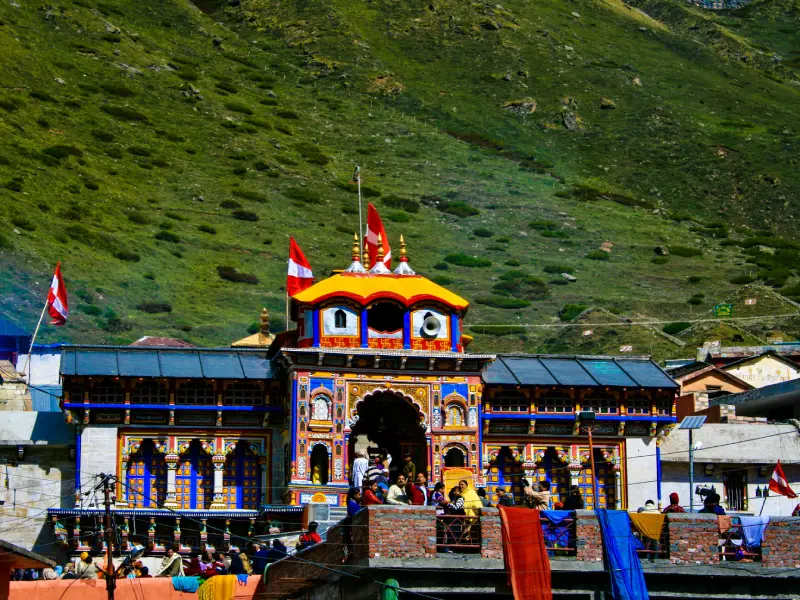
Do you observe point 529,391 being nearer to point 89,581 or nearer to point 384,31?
point 89,581

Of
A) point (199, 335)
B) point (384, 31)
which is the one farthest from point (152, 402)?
point (384, 31)

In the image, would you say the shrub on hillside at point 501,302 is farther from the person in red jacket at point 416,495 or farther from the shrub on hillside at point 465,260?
the person in red jacket at point 416,495

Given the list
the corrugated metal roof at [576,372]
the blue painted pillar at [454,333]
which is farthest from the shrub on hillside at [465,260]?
the blue painted pillar at [454,333]

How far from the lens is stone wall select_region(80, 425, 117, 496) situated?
45.6 metres

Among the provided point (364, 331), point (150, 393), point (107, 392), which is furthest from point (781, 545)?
point (107, 392)

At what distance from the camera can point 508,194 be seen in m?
157

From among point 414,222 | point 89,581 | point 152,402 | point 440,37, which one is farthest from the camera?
point 440,37

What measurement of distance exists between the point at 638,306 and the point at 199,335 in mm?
36356

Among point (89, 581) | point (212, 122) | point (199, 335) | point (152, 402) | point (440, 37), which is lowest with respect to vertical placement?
point (89, 581)

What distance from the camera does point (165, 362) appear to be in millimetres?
47094

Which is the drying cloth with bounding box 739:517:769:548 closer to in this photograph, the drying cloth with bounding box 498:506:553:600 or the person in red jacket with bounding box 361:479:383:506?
the drying cloth with bounding box 498:506:553:600

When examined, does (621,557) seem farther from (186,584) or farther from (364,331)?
(364,331)

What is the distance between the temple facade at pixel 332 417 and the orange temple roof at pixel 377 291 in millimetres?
62

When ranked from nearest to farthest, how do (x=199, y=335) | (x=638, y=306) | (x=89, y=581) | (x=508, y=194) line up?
(x=89, y=581) < (x=199, y=335) < (x=638, y=306) < (x=508, y=194)
